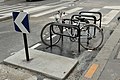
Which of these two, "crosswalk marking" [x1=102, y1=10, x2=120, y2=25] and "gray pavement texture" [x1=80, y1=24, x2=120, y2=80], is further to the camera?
"crosswalk marking" [x1=102, y1=10, x2=120, y2=25]

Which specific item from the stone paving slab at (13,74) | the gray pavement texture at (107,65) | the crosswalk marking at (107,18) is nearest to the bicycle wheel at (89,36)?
the gray pavement texture at (107,65)

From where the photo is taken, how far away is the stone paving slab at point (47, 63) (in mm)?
4410

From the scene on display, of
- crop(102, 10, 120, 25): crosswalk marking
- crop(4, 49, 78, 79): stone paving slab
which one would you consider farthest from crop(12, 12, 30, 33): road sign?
crop(102, 10, 120, 25): crosswalk marking

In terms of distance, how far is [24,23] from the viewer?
4.48 meters

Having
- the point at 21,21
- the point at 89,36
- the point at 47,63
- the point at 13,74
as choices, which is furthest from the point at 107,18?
the point at 13,74

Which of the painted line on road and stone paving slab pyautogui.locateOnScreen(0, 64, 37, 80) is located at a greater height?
the painted line on road

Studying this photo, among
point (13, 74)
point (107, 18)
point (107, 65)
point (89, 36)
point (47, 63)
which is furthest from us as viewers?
point (107, 18)

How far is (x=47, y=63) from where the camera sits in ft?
15.9

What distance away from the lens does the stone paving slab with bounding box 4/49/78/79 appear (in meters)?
4.41

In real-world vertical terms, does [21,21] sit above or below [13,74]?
above

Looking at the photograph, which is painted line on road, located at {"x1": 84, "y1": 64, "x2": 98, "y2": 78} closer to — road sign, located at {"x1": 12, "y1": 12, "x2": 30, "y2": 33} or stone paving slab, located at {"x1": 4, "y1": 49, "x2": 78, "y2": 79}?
stone paving slab, located at {"x1": 4, "y1": 49, "x2": 78, "y2": 79}

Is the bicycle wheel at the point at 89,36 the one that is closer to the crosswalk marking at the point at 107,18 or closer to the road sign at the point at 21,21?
the road sign at the point at 21,21

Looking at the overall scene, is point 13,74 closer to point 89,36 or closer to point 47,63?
point 47,63

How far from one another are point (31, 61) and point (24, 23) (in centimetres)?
108
